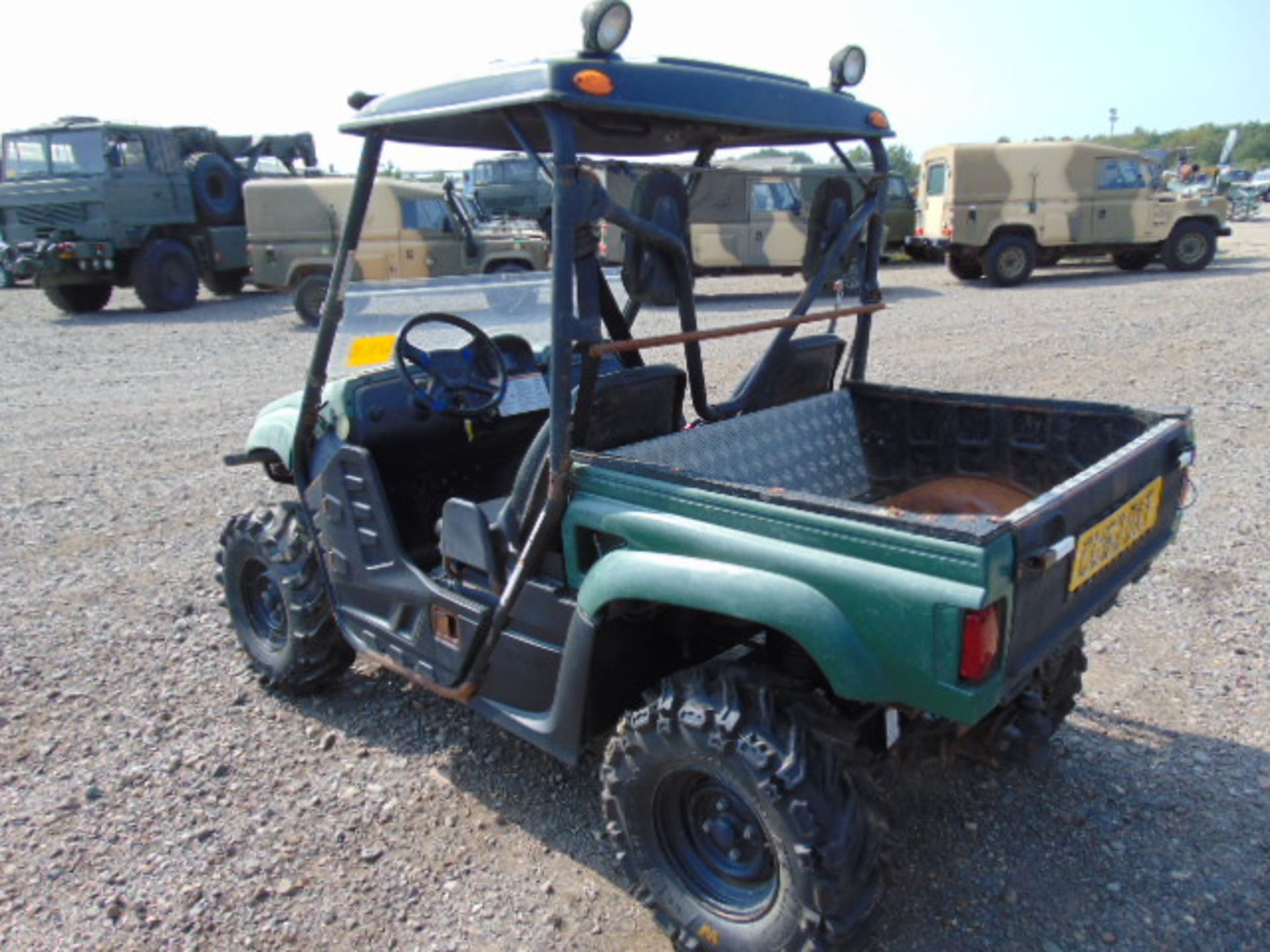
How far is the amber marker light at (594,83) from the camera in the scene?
225 centimetres

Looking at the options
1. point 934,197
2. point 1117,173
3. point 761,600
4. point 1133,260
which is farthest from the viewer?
point 1133,260

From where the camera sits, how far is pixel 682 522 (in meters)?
2.31

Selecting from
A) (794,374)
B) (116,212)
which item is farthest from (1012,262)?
(794,374)

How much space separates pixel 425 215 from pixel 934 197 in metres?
8.88

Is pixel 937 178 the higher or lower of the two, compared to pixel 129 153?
lower

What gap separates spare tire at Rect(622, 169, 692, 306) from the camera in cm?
263

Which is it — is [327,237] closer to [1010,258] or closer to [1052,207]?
[1010,258]

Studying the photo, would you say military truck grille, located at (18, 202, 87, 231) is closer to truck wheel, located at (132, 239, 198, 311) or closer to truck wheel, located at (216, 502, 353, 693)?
truck wheel, located at (132, 239, 198, 311)

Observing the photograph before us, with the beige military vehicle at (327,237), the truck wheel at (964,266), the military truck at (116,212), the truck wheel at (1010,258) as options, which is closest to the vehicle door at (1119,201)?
the truck wheel at (1010,258)

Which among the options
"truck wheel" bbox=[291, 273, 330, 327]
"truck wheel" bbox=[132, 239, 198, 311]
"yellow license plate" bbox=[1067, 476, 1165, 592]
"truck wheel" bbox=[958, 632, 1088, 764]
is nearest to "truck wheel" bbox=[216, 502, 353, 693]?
"truck wheel" bbox=[958, 632, 1088, 764]

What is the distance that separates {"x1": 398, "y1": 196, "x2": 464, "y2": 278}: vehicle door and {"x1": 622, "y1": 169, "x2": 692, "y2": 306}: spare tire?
37.3 feet

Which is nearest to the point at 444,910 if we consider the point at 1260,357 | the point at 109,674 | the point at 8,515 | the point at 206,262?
the point at 109,674

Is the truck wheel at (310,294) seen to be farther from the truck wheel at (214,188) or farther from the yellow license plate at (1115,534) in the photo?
the yellow license plate at (1115,534)

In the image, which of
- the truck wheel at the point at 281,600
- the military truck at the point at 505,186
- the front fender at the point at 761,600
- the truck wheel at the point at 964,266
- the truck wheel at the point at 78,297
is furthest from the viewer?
the military truck at the point at 505,186
